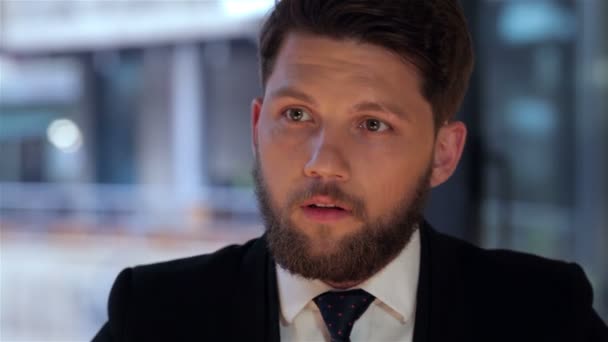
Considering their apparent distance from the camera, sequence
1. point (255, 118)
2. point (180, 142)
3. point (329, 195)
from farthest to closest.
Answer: point (180, 142)
point (255, 118)
point (329, 195)

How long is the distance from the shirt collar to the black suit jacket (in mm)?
20

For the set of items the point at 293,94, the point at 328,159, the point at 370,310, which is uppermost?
the point at 293,94

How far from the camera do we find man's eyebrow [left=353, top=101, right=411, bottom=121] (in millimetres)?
1043

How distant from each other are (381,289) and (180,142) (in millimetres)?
4544

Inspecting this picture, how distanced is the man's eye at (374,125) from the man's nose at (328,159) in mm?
57

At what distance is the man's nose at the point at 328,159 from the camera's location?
3.20 ft

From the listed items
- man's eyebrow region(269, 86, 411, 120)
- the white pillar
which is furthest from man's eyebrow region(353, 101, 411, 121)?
the white pillar

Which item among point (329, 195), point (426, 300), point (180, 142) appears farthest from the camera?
point (180, 142)

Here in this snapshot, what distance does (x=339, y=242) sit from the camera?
1.00 metres

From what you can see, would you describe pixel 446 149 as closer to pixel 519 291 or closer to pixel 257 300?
pixel 519 291

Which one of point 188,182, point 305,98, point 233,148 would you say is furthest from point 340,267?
point 233,148

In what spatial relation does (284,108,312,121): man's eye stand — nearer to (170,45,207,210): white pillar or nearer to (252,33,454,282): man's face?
(252,33,454,282): man's face

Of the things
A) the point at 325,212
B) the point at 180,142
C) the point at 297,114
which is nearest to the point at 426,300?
the point at 325,212

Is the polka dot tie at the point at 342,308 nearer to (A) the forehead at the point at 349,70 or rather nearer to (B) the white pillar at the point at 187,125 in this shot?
(A) the forehead at the point at 349,70
